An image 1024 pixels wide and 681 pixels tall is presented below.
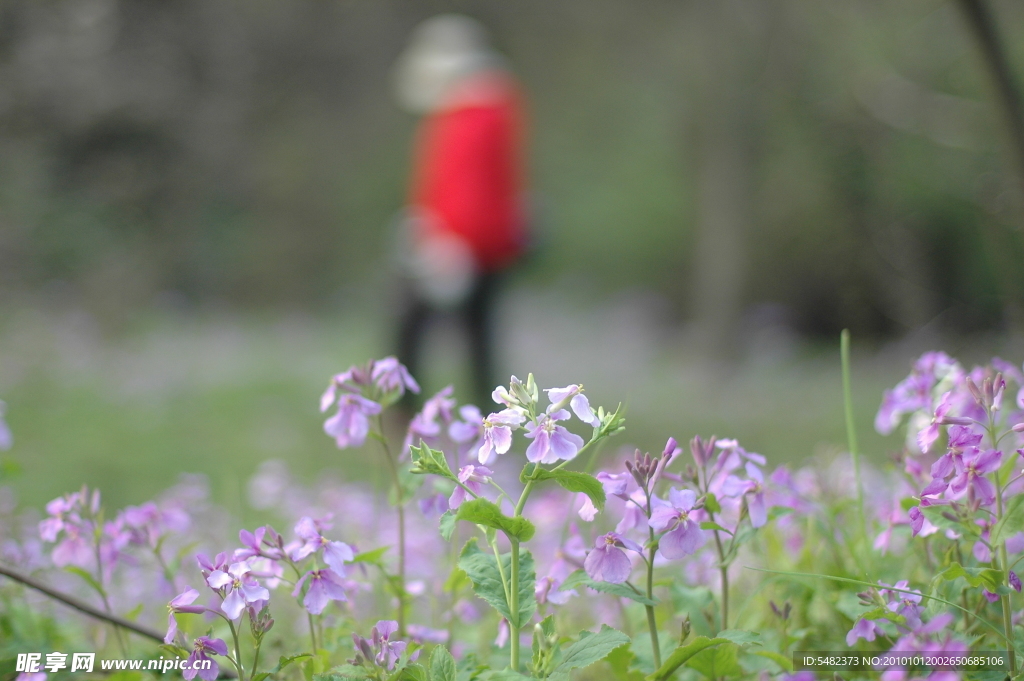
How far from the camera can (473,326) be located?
5.50 metres

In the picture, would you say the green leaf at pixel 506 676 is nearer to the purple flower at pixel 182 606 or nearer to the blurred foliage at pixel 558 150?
the purple flower at pixel 182 606

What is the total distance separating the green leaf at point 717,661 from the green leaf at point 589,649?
0.37 feet

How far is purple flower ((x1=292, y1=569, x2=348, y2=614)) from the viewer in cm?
104

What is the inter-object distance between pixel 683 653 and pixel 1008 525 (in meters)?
0.42

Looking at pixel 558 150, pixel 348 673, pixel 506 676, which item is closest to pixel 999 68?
pixel 506 676

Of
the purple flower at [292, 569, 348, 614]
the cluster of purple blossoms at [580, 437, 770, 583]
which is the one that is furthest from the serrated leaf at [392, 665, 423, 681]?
the cluster of purple blossoms at [580, 437, 770, 583]

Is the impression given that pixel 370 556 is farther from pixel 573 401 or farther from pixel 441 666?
pixel 573 401

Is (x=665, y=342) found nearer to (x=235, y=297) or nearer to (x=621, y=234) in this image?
(x=621, y=234)

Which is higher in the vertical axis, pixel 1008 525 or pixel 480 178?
pixel 480 178

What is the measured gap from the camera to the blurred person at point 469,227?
5.36 metres

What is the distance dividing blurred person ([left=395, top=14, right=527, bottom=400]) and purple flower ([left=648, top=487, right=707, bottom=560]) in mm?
4268

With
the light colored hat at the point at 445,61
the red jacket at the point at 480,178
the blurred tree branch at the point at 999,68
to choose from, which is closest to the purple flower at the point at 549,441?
the blurred tree branch at the point at 999,68

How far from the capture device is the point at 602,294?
42.0ft

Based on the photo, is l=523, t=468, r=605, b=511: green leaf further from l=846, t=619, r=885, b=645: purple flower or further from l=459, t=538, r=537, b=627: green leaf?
l=846, t=619, r=885, b=645: purple flower
